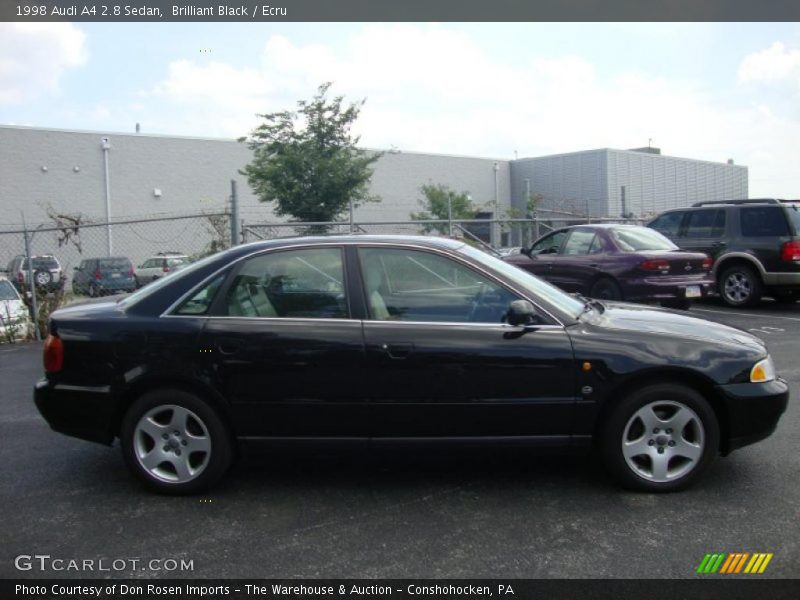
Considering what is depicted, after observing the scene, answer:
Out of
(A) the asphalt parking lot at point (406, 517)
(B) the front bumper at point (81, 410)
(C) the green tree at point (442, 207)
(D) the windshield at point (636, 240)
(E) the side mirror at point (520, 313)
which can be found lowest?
(A) the asphalt parking lot at point (406, 517)

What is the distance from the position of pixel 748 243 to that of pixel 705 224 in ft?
2.92

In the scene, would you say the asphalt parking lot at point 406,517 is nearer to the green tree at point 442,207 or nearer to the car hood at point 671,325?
the car hood at point 671,325

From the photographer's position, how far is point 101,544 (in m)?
3.70

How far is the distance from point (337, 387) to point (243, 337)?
628 millimetres

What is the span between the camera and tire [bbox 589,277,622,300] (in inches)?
413

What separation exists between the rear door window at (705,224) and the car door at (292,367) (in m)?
10.2

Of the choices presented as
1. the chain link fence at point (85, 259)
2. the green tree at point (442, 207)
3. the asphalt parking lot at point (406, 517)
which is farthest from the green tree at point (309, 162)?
the asphalt parking lot at point (406, 517)

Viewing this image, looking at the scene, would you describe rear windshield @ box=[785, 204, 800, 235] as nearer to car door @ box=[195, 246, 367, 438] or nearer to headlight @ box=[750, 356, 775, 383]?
headlight @ box=[750, 356, 775, 383]

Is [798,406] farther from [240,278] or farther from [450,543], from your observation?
[240,278]

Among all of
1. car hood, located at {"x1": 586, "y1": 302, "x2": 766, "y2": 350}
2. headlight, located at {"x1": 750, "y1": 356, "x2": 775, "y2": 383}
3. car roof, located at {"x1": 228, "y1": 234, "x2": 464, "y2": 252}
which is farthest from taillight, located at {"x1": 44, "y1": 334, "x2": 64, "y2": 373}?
headlight, located at {"x1": 750, "y1": 356, "x2": 775, "y2": 383}

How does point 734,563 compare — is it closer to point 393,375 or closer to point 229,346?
point 393,375

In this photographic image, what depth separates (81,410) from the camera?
172 inches

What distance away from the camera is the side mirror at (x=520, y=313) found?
414 centimetres

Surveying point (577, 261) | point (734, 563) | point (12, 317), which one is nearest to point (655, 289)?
point (577, 261)
